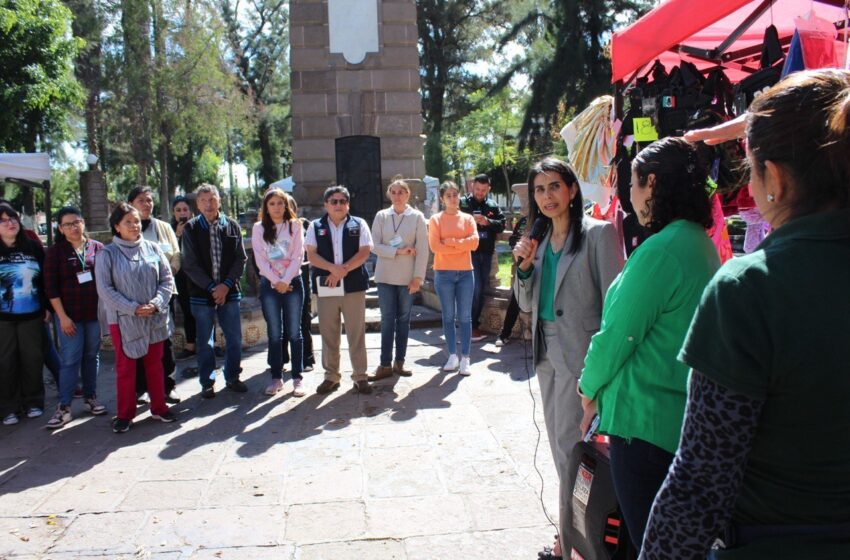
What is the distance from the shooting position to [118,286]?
17.4ft

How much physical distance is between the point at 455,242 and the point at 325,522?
354 centimetres

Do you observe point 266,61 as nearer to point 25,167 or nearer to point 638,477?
point 25,167

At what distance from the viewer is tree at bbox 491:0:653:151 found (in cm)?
2527

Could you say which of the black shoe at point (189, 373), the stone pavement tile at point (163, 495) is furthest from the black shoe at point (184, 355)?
the stone pavement tile at point (163, 495)

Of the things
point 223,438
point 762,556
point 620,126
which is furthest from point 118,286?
point 762,556

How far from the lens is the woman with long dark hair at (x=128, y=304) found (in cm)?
526

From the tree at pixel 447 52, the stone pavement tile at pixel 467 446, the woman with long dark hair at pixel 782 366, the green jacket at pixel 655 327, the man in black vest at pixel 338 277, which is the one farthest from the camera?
the tree at pixel 447 52

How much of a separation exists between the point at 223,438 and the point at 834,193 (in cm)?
466

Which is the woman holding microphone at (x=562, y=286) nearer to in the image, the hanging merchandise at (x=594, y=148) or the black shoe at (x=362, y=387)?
the hanging merchandise at (x=594, y=148)

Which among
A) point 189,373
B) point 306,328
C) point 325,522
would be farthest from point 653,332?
point 189,373

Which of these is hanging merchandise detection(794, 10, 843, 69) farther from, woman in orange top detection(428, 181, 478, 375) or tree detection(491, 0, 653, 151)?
tree detection(491, 0, 653, 151)

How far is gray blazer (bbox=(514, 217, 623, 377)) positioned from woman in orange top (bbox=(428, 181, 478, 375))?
376 cm

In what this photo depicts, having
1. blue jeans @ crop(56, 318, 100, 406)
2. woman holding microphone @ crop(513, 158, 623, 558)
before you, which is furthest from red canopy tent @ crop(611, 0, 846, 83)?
blue jeans @ crop(56, 318, 100, 406)

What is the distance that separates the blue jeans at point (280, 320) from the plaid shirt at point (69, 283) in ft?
4.69
